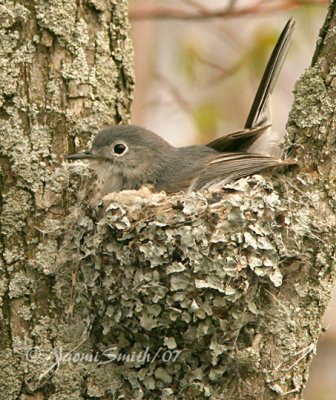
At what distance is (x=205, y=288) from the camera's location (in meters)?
3.83

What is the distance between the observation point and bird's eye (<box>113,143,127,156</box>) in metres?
4.89

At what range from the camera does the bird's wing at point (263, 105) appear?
4.69 metres

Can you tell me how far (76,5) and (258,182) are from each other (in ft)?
4.44

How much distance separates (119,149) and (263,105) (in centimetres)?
89

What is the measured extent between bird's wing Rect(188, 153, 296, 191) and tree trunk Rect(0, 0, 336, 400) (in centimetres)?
21

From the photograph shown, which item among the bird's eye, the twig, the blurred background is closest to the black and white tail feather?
the bird's eye

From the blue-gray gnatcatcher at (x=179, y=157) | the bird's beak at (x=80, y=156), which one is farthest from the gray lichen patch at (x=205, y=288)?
the blue-gray gnatcatcher at (x=179, y=157)

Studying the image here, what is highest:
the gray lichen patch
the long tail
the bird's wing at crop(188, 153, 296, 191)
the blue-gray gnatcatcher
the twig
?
the twig

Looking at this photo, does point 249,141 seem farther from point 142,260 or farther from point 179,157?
point 142,260

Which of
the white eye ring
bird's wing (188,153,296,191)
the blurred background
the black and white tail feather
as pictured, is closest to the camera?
bird's wing (188,153,296,191)

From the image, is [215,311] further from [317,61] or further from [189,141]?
[189,141]

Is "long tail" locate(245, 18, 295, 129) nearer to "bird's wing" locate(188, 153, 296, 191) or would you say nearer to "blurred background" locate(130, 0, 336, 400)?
"bird's wing" locate(188, 153, 296, 191)

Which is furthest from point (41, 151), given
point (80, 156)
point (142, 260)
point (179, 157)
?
point (179, 157)

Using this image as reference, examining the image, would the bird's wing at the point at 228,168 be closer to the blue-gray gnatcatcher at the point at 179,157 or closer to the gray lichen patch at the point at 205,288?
the blue-gray gnatcatcher at the point at 179,157
